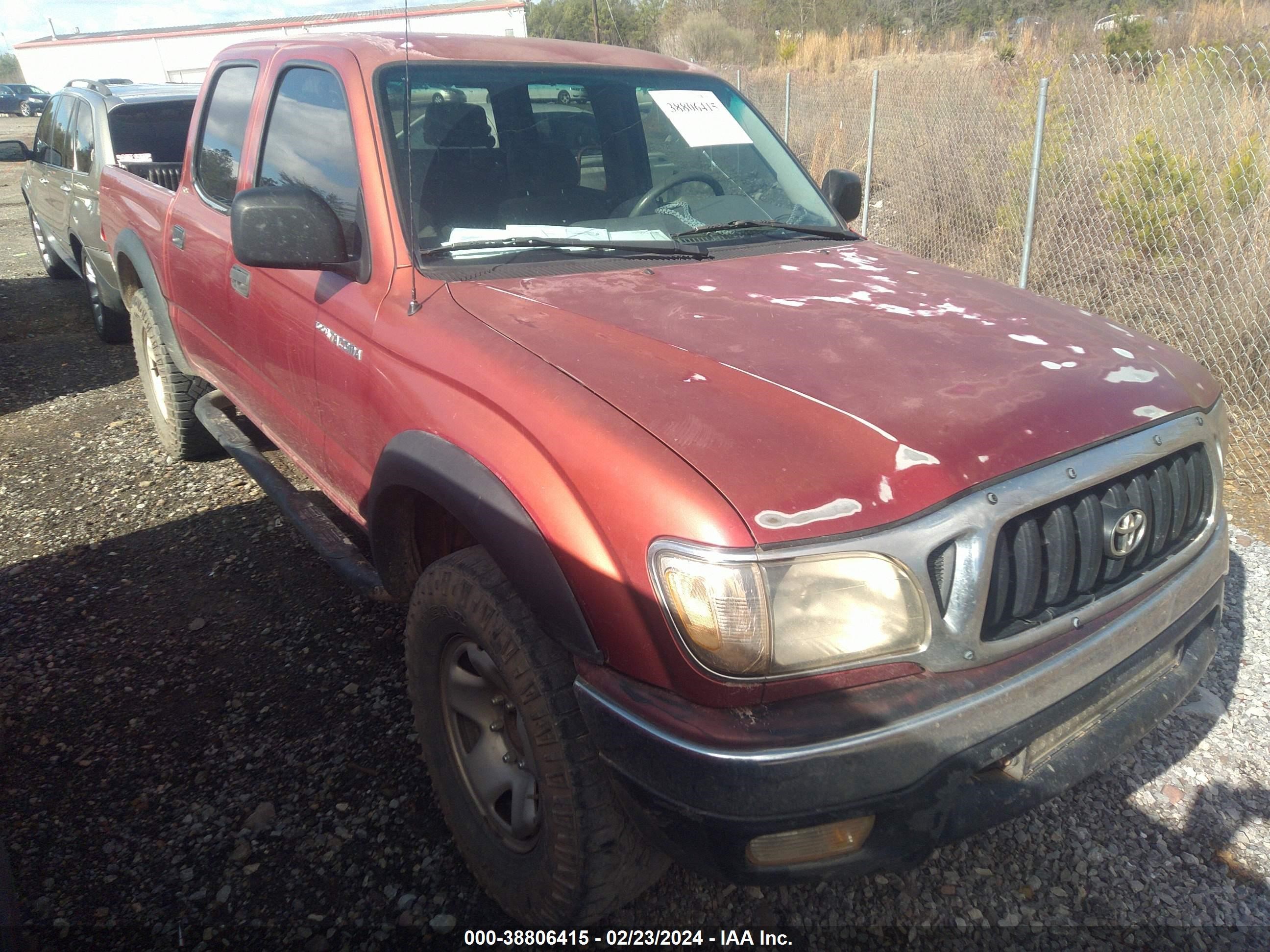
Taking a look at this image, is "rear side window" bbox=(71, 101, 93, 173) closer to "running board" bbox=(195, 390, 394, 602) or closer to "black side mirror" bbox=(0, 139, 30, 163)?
"black side mirror" bbox=(0, 139, 30, 163)

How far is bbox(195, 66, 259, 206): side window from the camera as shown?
3.37 metres

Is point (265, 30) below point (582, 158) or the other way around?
the other way around

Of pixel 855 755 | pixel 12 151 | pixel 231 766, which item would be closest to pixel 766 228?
pixel 855 755

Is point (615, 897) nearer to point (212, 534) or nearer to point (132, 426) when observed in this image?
point (212, 534)

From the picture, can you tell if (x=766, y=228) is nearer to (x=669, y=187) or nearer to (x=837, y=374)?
(x=669, y=187)

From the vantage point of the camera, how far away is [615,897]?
1881mm

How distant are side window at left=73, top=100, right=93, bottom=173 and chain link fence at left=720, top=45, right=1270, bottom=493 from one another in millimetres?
6237

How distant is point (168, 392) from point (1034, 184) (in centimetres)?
515

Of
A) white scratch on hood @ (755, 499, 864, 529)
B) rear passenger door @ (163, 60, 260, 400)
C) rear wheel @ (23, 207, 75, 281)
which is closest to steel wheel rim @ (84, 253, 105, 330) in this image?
rear wheel @ (23, 207, 75, 281)

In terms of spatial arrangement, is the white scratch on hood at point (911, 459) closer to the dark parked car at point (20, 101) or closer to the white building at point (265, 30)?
the white building at point (265, 30)

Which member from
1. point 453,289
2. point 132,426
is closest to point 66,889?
point 453,289

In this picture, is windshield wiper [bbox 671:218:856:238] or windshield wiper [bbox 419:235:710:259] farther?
windshield wiper [bbox 671:218:856:238]

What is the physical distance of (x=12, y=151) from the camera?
6559 mm

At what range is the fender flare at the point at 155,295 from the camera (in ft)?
13.6
